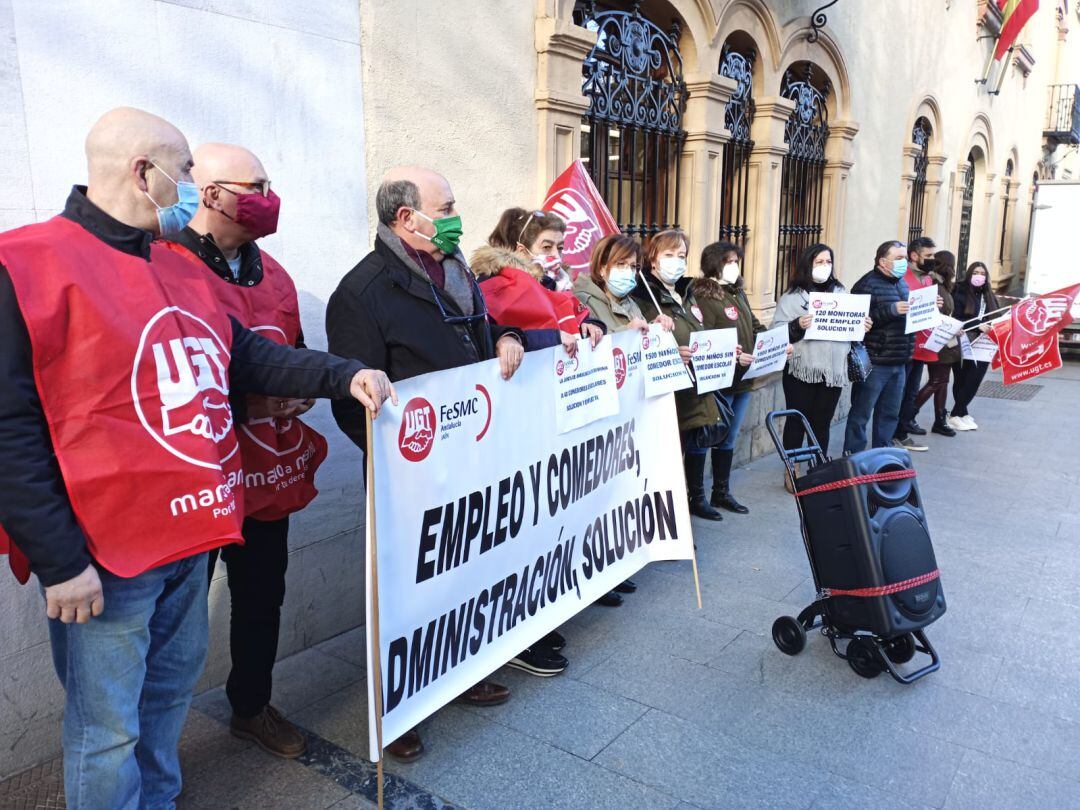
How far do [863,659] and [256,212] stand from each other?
291cm

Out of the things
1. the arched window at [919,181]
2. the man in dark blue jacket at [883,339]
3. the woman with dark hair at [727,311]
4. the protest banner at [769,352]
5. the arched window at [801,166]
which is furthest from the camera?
the arched window at [919,181]

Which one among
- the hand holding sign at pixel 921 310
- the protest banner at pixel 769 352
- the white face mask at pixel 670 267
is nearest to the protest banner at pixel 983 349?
the hand holding sign at pixel 921 310

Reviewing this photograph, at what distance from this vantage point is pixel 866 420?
659cm

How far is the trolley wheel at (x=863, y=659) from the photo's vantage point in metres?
3.33

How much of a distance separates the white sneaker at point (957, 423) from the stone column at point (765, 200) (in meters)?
2.44

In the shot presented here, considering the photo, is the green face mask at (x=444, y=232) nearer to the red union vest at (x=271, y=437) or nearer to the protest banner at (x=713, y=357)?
the red union vest at (x=271, y=437)

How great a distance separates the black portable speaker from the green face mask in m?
1.72

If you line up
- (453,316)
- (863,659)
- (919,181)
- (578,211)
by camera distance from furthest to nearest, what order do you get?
(919,181) < (578,211) < (863,659) < (453,316)

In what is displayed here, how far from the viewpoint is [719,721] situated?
3.11m

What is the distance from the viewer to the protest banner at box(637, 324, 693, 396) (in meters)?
3.95

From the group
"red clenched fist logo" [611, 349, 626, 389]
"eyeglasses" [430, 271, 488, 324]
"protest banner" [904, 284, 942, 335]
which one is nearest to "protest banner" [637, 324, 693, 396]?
"red clenched fist logo" [611, 349, 626, 389]

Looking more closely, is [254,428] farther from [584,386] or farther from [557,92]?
[557,92]

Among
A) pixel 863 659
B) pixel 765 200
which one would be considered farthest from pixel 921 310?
pixel 863 659

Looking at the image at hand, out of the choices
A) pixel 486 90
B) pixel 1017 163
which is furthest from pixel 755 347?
pixel 1017 163
